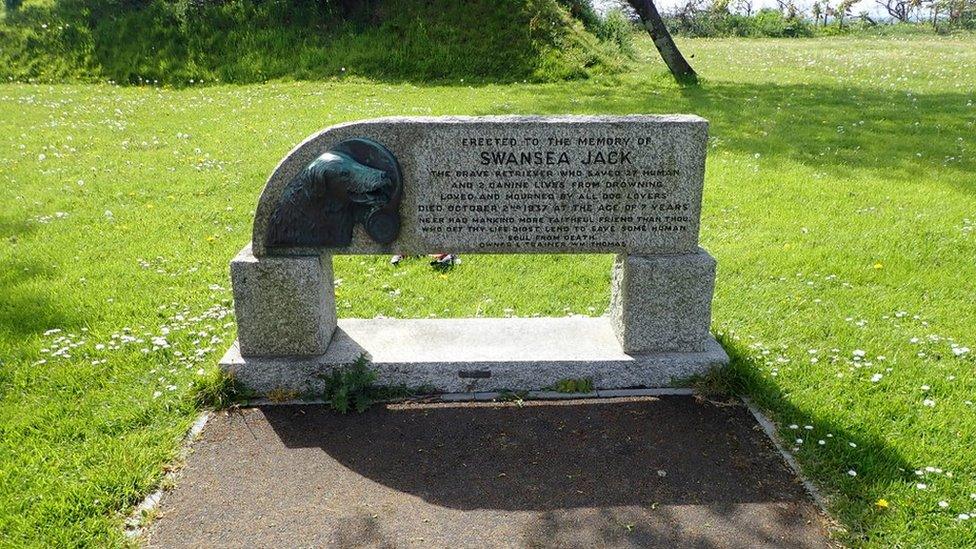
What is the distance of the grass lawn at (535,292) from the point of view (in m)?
3.35

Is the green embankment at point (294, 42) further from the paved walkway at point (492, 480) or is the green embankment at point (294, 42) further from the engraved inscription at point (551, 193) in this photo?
the paved walkway at point (492, 480)

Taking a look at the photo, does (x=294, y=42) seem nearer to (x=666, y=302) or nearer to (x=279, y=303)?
(x=279, y=303)

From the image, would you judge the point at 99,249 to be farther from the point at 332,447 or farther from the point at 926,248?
the point at 926,248

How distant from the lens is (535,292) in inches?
217

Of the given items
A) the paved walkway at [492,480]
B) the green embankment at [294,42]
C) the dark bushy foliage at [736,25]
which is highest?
the dark bushy foliage at [736,25]

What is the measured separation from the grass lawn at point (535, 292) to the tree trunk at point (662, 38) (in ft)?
13.8

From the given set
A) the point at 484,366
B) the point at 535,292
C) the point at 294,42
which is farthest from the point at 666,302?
the point at 294,42

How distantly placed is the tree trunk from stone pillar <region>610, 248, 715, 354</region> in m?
12.6

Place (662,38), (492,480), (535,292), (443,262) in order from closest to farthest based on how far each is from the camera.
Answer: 1. (492,480)
2. (535,292)
3. (443,262)
4. (662,38)

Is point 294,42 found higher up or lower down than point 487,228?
higher up

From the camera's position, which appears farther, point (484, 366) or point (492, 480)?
point (484, 366)

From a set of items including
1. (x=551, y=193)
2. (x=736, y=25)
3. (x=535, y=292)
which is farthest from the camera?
(x=736, y=25)

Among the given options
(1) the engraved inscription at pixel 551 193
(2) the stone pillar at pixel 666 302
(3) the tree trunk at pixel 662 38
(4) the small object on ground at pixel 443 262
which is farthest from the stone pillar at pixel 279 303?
(3) the tree trunk at pixel 662 38

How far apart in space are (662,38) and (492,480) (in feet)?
47.4
